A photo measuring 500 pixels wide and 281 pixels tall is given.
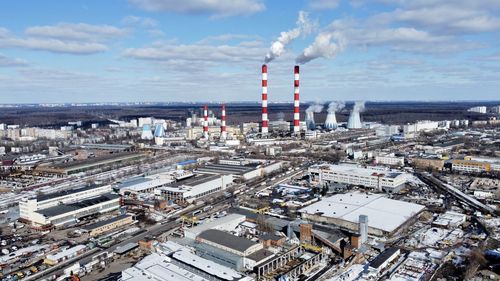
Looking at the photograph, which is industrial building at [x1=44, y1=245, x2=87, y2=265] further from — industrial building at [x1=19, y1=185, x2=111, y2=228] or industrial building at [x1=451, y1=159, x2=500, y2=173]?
industrial building at [x1=451, y1=159, x2=500, y2=173]

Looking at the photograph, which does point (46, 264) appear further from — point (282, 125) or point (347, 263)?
point (282, 125)

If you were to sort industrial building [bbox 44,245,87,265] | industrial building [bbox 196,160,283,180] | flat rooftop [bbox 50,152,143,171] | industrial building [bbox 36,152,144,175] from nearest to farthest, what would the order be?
industrial building [bbox 44,245,87,265] → industrial building [bbox 196,160,283,180] → industrial building [bbox 36,152,144,175] → flat rooftop [bbox 50,152,143,171]

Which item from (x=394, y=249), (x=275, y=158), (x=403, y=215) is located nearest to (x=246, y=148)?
(x=275, y=158)

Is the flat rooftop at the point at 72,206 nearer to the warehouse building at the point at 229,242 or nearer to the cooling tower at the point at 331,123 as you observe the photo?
the warehouse building at the point at 229,242

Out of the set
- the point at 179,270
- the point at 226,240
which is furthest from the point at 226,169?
the point at 179,270

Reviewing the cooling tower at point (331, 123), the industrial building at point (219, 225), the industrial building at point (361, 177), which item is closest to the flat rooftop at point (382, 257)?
the industrial building at point (219, 225)

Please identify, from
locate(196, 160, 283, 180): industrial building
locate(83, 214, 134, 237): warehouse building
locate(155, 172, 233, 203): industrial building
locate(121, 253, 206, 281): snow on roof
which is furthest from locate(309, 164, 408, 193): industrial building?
locate(121, 253, 206, 281): snow on roof

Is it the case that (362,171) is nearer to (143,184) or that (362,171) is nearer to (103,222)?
(143,184)
